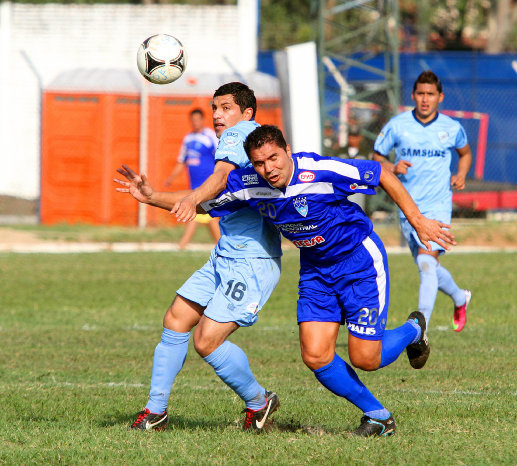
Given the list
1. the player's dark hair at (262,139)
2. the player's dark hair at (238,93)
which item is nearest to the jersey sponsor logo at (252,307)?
the player's dark hair at (262,139)

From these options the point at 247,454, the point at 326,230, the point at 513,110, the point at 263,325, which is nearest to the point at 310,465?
the point at 247,454

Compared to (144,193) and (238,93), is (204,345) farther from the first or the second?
(238,93)

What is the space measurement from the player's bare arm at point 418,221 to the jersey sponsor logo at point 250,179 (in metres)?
0.72

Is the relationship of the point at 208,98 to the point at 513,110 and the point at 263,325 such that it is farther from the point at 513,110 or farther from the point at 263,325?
the point at 263,325

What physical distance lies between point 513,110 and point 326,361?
23.3 metres

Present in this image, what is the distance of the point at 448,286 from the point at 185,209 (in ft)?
14.3

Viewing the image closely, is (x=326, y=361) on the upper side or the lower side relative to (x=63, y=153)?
lower

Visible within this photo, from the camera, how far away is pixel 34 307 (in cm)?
1107

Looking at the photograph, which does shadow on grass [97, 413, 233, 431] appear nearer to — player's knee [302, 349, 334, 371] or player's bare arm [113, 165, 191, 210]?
player's knee [302, 349, 334, 371]

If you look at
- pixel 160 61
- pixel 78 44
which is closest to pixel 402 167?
pixel 160 61

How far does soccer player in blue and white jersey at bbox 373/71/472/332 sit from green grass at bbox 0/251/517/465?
695mm

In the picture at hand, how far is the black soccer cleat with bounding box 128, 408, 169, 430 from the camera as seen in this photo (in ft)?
18.0

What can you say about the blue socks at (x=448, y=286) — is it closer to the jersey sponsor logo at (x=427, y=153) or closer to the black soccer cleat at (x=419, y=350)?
the jersey sponsor logo at (x=427, y=153)

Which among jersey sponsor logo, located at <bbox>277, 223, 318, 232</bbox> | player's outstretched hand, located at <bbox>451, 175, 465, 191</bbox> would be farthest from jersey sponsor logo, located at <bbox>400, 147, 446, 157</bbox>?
jersey sponsor logo, located at <bbox>277, 223, 318, 232</bbox>
